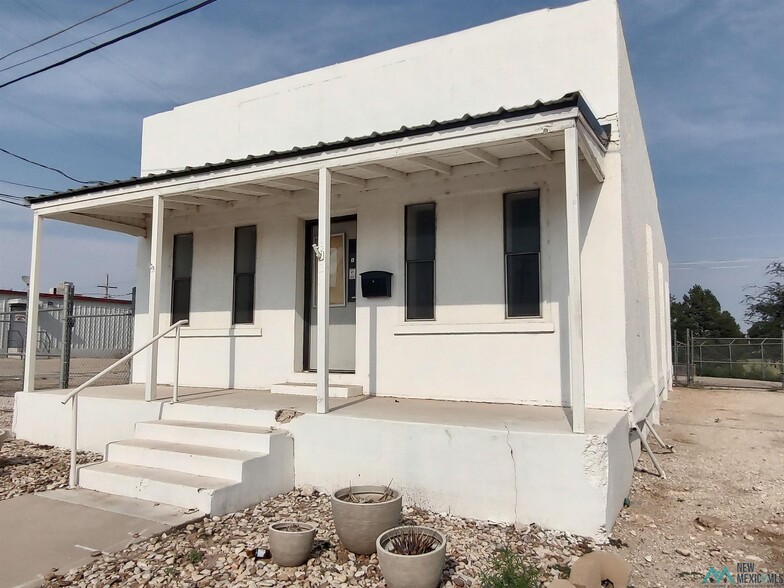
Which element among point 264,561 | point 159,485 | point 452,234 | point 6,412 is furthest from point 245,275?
point 6,412

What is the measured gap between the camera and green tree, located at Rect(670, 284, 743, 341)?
51250mm

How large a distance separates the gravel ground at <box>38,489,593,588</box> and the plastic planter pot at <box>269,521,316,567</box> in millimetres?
52

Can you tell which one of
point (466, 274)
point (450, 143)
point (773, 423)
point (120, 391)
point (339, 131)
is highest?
point (339, 131)

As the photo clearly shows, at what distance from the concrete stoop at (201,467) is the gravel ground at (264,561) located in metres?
0.26

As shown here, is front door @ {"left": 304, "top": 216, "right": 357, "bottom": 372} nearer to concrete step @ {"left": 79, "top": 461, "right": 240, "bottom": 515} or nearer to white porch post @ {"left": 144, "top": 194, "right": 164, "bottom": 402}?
white porch post @ {"left": 144, "top": 194, "right": 164, "bottom": 402}

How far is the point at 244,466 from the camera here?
4.97 metres

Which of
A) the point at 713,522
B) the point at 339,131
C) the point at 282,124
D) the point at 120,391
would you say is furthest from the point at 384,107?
the point at 713,522

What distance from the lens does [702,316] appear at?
5297 cm

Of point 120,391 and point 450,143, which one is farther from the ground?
point 450,143

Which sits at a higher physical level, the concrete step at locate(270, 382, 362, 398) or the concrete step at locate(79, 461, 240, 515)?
the concrete step at locate(270, 382, 362, 398)

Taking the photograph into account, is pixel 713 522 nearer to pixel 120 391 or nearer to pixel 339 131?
pixel 339 131

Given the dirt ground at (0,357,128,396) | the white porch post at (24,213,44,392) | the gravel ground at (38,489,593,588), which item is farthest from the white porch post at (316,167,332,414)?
the dirt ground at (0,357,128,396)

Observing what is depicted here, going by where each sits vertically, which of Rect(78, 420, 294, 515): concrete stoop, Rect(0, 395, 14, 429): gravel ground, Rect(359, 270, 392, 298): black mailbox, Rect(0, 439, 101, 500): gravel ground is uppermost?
Rect(359, 270, 392, 298): black mailbox

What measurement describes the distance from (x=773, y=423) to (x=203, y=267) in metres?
10.8
